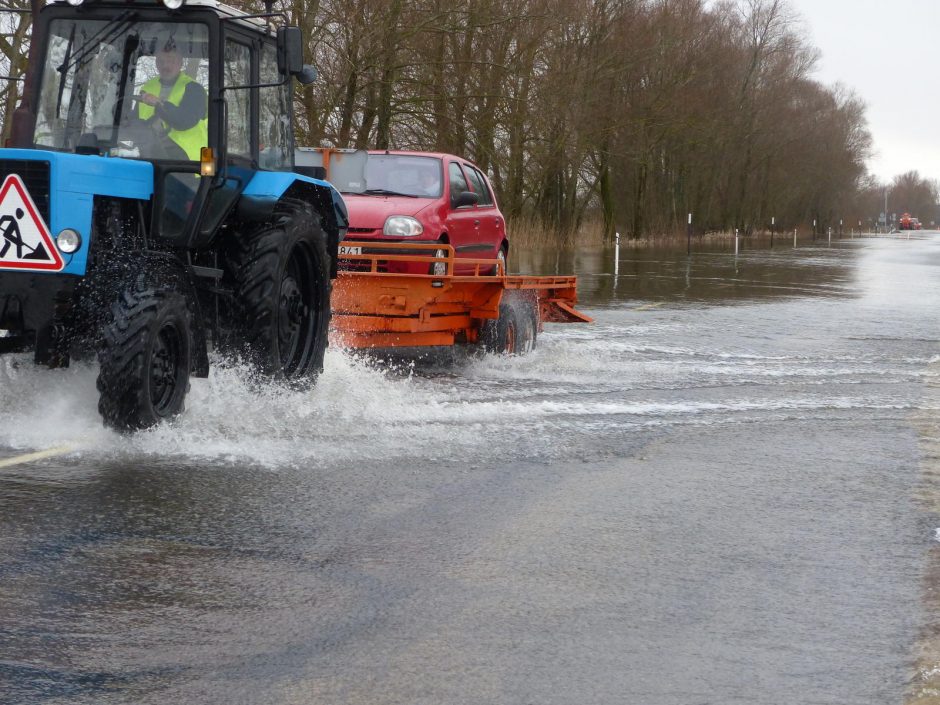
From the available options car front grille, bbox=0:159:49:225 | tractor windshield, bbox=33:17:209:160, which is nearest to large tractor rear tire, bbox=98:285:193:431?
car front grille, bbox=0:159:49:225

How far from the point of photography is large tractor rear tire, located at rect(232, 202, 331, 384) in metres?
8.34

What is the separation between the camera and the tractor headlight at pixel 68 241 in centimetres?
689

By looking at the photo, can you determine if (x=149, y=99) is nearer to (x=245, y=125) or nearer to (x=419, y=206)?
(x=245, y=125)

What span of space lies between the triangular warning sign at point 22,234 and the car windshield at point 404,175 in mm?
6778

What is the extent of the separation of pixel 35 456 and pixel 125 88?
7.85 ft

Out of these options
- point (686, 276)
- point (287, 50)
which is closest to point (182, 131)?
point (287, 50)

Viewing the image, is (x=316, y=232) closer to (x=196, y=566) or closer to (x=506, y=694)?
(x=196, y=566)

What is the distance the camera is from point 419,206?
13.1m

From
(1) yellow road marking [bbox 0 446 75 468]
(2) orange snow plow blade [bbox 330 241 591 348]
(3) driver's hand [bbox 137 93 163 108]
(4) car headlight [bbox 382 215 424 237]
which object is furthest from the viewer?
(4) car headlight [bbox 382 215 424 237]

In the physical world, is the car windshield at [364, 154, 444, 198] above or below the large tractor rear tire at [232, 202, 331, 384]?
above

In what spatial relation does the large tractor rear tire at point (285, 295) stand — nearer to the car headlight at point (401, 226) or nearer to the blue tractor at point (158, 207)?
the blue tractor at point (158, 207)

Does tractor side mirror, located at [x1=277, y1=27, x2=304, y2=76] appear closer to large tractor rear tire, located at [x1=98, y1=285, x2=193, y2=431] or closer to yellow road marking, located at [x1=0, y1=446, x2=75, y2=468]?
large tractor rear tire, located at [x1=98, y1=285, x2=193, y2=431]

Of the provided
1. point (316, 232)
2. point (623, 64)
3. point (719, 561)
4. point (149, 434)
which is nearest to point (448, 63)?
point (623, 64)

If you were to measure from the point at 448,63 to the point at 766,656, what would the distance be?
2688cm
